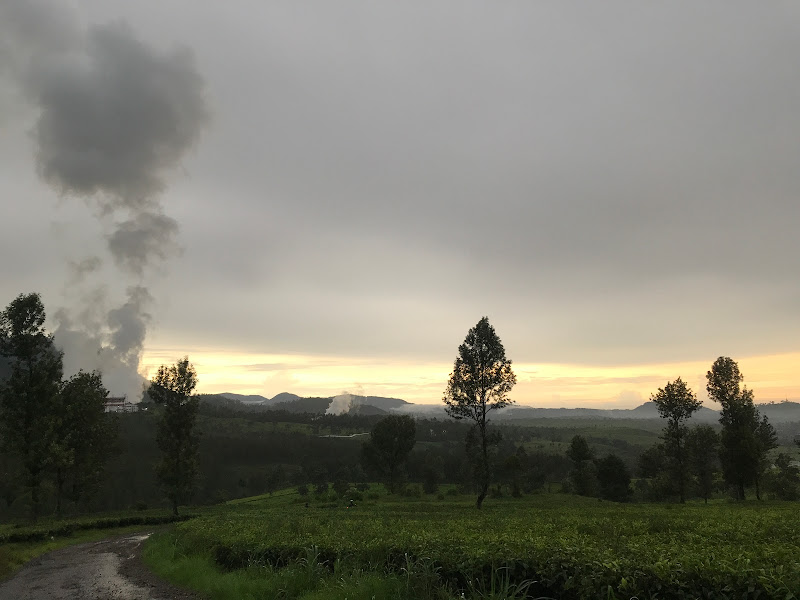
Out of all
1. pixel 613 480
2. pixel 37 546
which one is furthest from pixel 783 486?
pixel 37 546

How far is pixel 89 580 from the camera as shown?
2256cm

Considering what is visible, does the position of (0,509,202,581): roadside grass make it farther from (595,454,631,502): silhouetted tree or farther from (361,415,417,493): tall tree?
(595,454,631,502): silhouetted tree

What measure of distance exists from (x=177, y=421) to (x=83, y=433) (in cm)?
1168

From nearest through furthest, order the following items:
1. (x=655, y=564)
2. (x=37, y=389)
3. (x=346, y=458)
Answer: (x=655, y=564)
(x=37, y=389)
(x=346, y=458)

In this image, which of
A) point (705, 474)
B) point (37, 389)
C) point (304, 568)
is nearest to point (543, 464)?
point (705, 474)

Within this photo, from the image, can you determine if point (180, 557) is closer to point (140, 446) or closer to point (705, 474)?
point (705, 474)

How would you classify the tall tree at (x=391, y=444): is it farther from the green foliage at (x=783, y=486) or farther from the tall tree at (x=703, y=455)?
the green foliage at (x=783, y=486)

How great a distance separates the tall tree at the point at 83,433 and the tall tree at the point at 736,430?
89.3 meters

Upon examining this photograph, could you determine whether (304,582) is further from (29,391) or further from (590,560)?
(29,391)

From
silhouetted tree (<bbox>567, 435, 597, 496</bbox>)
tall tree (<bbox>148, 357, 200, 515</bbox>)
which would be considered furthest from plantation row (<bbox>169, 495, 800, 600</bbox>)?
silhouetted tree (<bbox>567, 435, 597, 496</bbox>)

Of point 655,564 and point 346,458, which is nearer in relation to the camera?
point 655,564

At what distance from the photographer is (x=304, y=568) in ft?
50.2

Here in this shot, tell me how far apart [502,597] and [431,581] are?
7.82 ft

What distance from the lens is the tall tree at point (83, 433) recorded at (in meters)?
63.2
